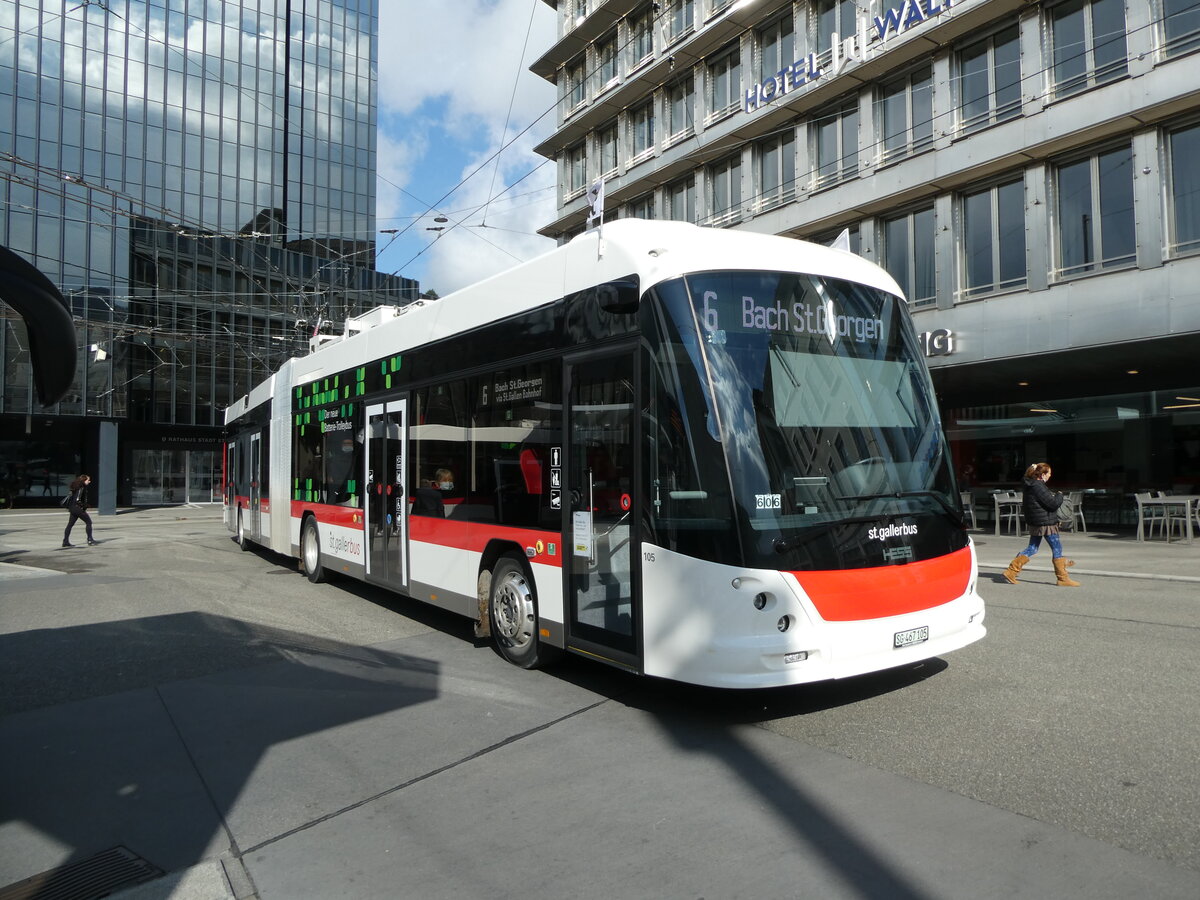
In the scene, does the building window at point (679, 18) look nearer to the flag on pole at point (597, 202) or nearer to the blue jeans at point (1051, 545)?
the blue jeans at point (1051, 545)

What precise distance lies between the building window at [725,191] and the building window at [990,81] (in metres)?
7.24

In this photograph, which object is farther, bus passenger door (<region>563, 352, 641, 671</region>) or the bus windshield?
bus passenger door (<region>563, 352, 641, 671</region>)

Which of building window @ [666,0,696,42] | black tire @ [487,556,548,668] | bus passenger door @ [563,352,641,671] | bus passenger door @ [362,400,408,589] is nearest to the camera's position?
bus passenger door @ [563,352,641,671]

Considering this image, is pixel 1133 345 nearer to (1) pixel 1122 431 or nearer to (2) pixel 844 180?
(1) pixel 1122 431

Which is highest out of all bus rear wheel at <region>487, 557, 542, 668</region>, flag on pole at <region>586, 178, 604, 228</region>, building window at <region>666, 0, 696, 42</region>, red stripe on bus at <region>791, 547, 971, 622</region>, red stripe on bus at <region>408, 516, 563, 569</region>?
building window at <region>666, 0, 696, 42</region>

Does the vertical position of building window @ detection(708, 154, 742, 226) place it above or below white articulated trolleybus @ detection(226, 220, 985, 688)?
above

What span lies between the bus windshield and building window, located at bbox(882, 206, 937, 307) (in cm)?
1590

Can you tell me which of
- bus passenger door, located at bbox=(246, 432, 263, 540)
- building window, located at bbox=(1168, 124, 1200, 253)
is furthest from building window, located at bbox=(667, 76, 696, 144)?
bus passenger door, located at bbox=(246, 432, 263, 540)

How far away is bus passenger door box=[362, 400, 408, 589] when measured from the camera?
9.22 meters

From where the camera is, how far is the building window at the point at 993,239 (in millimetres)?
18844

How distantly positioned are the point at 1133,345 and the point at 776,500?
14.8 m

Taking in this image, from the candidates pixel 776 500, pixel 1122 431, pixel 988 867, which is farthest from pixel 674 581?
pixel 1122 431

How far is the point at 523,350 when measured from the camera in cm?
708

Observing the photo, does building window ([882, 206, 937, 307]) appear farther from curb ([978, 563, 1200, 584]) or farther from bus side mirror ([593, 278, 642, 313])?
bus side mirror ([593, 278, 642, 313])
